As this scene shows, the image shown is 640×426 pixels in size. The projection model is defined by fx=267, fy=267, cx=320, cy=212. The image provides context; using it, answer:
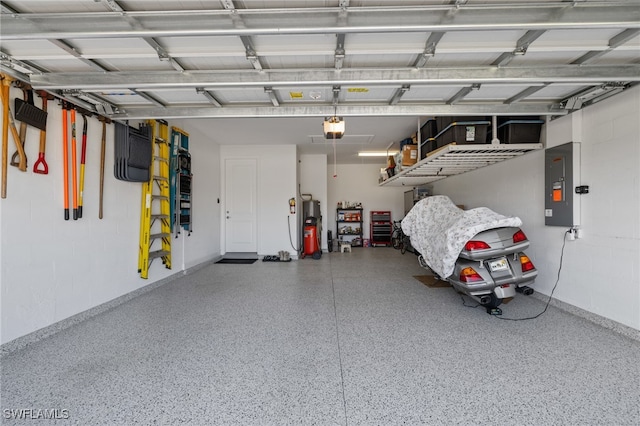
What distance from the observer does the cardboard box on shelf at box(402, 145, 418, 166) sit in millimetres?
5078

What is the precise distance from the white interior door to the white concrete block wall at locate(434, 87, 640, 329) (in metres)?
5.53

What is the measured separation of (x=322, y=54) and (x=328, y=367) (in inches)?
95.6

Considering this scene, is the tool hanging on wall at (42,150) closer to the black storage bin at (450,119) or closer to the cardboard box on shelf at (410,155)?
the black storage bin at (450,119)

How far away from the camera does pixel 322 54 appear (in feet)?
6.96

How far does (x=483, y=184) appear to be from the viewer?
4.93 meters

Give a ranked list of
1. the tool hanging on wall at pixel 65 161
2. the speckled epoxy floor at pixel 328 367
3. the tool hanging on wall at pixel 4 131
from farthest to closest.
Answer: the tool hanging on wall at pixel 65 161, the tool hanging on wall at pixel 4 131, the speckled epoxy floor at pixel 328 367

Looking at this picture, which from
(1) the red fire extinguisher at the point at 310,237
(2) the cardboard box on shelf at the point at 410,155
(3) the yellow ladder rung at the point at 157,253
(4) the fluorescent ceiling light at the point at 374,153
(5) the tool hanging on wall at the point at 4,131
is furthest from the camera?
(4) the fluorescent ceiling light at the point at 374,153

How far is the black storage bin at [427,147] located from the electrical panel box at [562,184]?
1401 millimetres

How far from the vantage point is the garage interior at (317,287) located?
1678 millimetres

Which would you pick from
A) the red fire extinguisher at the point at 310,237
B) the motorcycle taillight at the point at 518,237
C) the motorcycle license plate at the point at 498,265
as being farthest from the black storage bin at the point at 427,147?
the red fire extinguisher at the point at 310,237

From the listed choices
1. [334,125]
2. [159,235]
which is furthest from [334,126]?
[159,235]

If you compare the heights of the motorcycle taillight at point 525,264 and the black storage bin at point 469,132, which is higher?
the black storage bin at point 469,132

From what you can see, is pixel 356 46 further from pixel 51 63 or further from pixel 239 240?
pixel 239 240

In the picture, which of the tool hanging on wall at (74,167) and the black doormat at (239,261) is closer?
the tool hanging on wall at (74,167)
